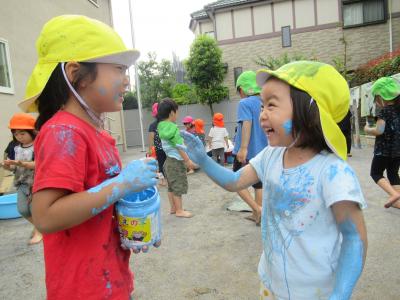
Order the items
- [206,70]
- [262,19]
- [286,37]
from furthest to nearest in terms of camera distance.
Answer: [262,19] < [286,37] < [206,70]

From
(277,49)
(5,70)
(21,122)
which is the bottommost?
(21,122)

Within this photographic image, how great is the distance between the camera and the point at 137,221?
126cm

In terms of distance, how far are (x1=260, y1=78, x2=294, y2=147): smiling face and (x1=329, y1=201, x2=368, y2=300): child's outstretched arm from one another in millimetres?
334

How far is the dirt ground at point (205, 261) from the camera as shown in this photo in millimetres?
2600

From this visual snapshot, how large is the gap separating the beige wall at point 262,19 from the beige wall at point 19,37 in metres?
13.5

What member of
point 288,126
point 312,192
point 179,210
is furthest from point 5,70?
point 312,192

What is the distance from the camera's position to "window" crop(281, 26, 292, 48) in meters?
19.5

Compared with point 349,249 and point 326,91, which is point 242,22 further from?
point 349,249

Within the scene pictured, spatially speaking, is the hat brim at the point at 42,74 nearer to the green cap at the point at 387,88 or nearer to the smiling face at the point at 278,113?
the smiling face at the point at 278,113

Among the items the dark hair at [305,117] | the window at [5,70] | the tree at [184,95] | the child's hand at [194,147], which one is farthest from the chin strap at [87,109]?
the tree at [184,95]

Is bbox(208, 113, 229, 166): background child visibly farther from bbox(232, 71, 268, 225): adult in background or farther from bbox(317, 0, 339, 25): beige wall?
bbox(317, 0, 339, 25): beige wall

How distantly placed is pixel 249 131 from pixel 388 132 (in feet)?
5.99

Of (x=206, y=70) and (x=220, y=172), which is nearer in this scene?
(x=220, y=172)

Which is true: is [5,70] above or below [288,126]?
above
